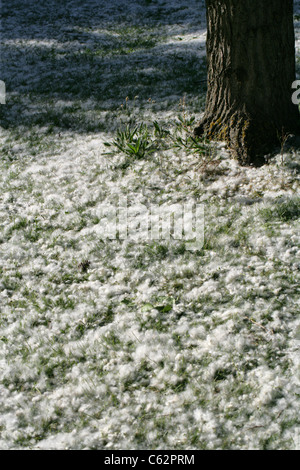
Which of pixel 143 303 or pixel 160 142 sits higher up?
pixel 160 142

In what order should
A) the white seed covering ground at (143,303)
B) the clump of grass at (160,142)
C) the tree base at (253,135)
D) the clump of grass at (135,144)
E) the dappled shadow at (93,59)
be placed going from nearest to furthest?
1. the white seed covering ground at (143,303)
2. the tree base at (253,135)
3. the clump of grass at (160,142)
4. the clump of grass at (135,144)
5. the dappled shadow at (93,59)

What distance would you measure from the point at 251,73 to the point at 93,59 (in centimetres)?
702

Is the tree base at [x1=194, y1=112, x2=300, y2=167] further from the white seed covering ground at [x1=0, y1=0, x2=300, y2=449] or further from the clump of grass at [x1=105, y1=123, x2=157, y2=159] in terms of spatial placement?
the clump of grass at [x1=105, y1=123, x2=157, y2=159]

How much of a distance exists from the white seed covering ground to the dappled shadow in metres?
0.74

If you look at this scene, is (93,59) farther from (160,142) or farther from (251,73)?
(251,73)

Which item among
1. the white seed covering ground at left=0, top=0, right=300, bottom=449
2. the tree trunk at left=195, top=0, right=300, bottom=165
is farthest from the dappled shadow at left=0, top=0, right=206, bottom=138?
the tree trunk at left=195, top=0, right=300, bottom=165

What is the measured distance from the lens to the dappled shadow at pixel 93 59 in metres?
7.98

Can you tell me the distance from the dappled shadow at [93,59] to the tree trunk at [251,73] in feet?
6.62

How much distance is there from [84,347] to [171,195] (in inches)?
93.8

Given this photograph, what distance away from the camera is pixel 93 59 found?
1081 cm

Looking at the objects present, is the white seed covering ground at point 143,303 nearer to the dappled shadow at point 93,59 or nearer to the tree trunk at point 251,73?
the tree trunk at point 251,73

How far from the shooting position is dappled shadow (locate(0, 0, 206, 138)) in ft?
26.2

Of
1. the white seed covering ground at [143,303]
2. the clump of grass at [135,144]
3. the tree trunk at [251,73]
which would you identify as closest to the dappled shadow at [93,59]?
the white seed covering ground at [143,303]

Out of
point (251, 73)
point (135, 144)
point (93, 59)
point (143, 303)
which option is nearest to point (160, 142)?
point (135, 144)
